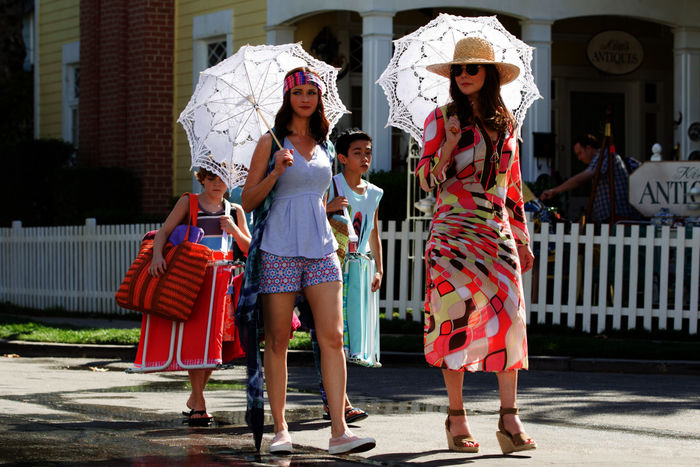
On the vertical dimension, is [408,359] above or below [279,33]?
below

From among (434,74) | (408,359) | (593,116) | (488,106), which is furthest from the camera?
(593,116)

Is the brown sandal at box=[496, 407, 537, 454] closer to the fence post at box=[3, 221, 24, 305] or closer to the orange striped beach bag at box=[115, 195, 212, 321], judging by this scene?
the orange striped beach bag at box=[115, 195, 212, 321]

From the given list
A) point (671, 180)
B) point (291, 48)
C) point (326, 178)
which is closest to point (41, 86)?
point (671, 180)

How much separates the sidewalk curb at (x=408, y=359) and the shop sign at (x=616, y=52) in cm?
975

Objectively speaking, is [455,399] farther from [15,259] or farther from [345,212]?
[15,259]

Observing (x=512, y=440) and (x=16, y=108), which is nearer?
(x=512, y=440)

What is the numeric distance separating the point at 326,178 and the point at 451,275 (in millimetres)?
837

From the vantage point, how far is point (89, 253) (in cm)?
1855

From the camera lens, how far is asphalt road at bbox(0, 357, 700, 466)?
6395 mm

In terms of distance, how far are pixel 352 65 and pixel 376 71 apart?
2789mm

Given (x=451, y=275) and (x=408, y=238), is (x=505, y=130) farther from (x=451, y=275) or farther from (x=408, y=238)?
(x=408, y=238)

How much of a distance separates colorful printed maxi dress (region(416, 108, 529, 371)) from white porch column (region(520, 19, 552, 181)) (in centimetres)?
1121

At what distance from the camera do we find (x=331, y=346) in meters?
6.44

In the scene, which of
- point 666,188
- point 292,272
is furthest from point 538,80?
point 292,272
